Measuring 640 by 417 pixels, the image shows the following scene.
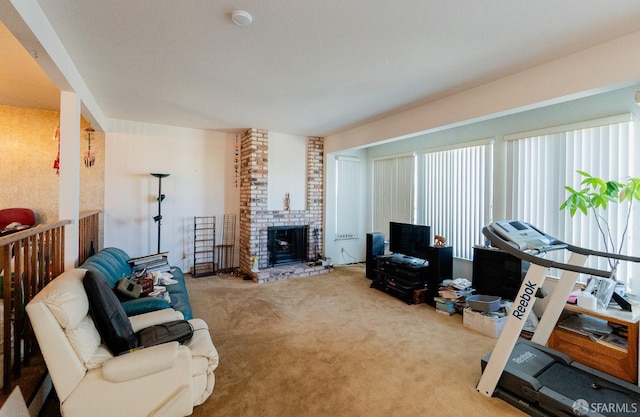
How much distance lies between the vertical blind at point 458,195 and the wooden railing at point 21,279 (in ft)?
15.8

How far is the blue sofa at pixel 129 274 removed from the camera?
243 centimetres

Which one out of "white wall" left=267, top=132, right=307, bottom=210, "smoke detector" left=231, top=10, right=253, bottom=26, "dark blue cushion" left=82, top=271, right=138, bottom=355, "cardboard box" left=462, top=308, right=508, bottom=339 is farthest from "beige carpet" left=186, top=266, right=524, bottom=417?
"smoke detector" left=231, top=10, right=253, bottom=26

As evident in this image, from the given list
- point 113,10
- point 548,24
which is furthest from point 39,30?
point 548,24

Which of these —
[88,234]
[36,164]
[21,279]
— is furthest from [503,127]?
[36,164]

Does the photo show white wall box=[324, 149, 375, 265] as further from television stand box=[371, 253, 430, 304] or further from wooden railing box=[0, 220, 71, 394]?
wooden railing box=[0, 220, 71, 394]

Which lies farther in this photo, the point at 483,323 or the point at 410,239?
the point at 410,239

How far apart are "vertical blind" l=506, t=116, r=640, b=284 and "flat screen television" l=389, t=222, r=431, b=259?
44.4 inches

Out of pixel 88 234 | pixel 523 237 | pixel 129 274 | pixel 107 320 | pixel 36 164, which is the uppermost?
pixel 36 164

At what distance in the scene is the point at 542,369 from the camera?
217cm

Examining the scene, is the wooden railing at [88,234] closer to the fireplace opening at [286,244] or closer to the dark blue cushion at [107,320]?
the dark blue cushion at [107,320]

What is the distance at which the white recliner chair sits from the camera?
1558 millimetres

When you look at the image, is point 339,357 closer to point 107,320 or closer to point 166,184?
point 107,320

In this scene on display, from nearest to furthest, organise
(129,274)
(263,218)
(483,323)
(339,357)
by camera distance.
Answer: (339,357)
(483,323)
(129,274)
(263,218)

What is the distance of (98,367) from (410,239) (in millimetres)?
3878
